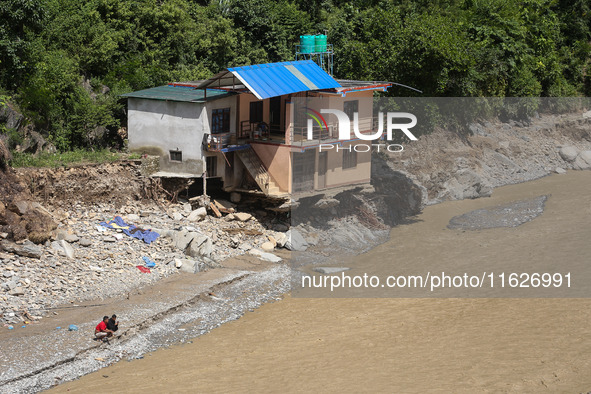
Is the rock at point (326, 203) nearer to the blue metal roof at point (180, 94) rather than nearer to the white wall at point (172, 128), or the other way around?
the white wall at point (172, 128)

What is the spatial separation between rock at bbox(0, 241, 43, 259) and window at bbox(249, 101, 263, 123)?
14112 mm

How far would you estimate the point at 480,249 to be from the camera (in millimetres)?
42000

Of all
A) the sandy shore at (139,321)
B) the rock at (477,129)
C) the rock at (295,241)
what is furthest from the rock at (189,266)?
the rock at (477,129)

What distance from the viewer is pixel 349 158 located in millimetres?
43156

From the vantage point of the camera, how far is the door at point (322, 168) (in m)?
41.8

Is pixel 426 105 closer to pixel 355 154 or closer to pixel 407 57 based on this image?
pixel 407 57

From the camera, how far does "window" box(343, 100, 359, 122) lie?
42653 mm

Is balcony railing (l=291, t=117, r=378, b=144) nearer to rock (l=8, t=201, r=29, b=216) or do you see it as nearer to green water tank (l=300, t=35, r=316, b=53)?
green water tank (l=300, t=35, r=316, b=53)

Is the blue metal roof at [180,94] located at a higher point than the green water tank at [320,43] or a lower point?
lower

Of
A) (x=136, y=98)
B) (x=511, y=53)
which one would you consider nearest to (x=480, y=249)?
(x=136, y=98)

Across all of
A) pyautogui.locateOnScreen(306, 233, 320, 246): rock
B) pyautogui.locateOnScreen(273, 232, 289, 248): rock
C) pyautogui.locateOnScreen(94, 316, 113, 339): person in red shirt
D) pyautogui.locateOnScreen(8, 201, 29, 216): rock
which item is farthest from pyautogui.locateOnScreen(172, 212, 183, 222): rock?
pyautogui.locateOnScreen(94, 316, 113, 339): person in red shirt

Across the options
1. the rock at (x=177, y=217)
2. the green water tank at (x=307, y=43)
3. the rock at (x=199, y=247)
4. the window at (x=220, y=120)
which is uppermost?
the green water tank at (x=307, y=43)

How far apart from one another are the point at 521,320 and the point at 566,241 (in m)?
12.4

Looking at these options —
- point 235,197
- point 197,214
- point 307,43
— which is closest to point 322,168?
point 235,197
